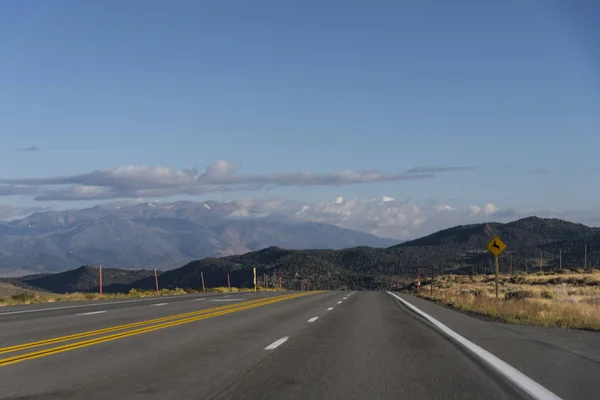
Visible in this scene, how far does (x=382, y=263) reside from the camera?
170 m

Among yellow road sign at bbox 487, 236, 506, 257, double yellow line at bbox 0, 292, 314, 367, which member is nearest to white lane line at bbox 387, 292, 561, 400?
double yellow line at bbox 0, 292, 314, 367

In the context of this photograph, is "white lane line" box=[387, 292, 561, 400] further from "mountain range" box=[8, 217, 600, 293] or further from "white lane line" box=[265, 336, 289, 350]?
"mountain range" box=[8, 217, 600, 293]

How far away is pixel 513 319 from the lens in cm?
→ 2102

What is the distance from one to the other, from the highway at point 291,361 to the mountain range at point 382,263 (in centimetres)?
10921

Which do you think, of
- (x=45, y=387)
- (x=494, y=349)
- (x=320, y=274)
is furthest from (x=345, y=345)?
A: (x=320, y=274)

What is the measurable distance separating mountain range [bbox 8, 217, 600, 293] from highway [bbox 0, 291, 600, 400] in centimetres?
10921

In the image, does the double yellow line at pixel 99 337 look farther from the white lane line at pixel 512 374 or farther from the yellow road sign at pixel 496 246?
the yellow road sign at pixel 496 246

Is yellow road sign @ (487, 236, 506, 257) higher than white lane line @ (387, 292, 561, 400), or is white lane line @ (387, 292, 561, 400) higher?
yellow road sign @ (487, 236, 506, 257)

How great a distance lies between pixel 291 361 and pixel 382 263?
16091 centimetres

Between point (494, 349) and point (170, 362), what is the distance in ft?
19.2

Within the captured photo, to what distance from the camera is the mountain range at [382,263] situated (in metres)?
140

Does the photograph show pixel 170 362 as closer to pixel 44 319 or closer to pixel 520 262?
pixel 44 319

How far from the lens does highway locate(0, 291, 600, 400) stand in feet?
28.1

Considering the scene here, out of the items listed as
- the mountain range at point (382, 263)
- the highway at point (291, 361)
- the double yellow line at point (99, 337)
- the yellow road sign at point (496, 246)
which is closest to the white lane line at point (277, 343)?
the highway at point (291, 361)
